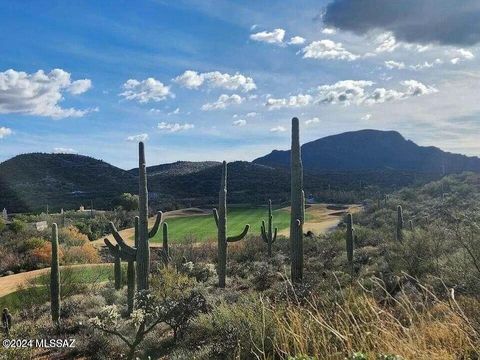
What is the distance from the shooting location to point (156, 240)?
47.7 metres

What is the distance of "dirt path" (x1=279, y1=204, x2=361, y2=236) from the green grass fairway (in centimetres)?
279

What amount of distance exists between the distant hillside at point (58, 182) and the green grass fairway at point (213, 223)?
17.7m

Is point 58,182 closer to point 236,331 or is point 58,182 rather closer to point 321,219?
point 321,219

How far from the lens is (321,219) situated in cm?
5981

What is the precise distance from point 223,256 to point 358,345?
15.5 m

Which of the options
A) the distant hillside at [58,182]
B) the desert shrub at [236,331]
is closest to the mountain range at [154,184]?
the distant hillside at [58,182]

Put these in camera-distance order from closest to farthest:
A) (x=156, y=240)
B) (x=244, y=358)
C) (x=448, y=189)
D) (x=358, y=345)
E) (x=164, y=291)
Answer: (x=358, y=345) → (x=244, y=358) → (x=164, y=291) → (x=156, y=240) → (x=448, y=189)

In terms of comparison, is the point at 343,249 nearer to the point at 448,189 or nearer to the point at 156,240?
the point at 156,240

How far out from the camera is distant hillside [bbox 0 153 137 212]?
76.4 metres

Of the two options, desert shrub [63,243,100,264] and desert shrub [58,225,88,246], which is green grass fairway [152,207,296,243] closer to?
desert shrub [58,225,88,246]

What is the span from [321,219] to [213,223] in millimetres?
13718

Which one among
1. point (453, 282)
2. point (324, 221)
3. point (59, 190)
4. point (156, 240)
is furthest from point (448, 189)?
point (59, 190)

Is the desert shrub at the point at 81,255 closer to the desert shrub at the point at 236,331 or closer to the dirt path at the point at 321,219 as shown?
the dirt path at the point at 321,219

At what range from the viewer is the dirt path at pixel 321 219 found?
49750mm
